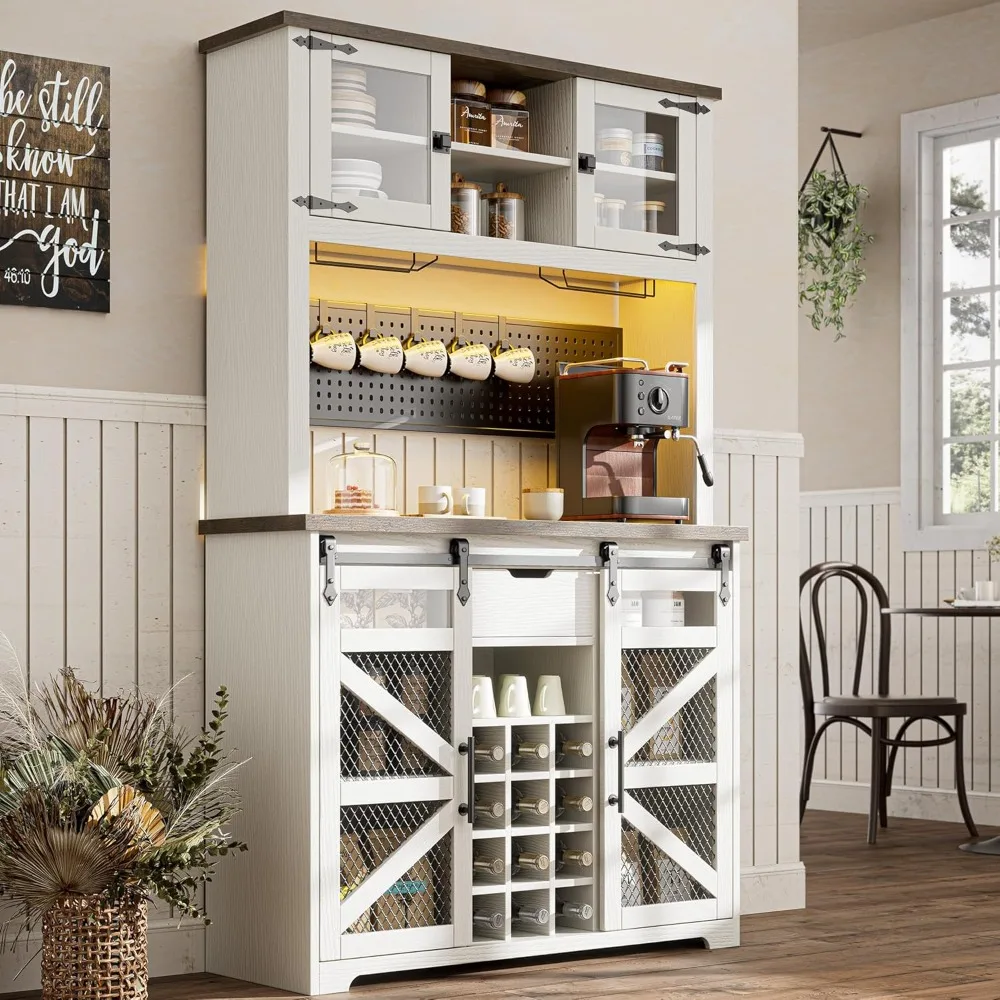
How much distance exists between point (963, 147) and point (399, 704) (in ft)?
13.7

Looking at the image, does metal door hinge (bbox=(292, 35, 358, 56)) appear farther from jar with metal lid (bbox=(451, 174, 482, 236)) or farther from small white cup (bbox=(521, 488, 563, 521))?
small white cup (bbox=(521, 488, 563, 521))

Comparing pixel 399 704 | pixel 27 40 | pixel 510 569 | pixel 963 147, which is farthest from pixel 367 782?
pixel 963 147

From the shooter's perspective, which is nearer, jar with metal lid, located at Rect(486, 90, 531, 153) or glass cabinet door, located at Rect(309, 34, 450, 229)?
glass cabinet door, located at Rect(309, 34, 450, 229)

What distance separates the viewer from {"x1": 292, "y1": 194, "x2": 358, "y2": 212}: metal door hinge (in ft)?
13.1

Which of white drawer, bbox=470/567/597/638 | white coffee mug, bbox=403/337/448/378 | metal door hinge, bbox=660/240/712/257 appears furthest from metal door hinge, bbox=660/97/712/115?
white drawer, bbox=470/567/597/638

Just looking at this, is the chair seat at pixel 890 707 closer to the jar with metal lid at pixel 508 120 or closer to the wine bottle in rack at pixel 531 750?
the wine bottle in rack at pixel 531 750

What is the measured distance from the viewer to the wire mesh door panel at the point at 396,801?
12.8 ft

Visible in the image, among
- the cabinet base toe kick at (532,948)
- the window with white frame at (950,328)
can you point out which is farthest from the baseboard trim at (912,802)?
the cabinet base toe kick at (532,948)

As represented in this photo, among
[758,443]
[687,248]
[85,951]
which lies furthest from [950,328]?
[85,951]

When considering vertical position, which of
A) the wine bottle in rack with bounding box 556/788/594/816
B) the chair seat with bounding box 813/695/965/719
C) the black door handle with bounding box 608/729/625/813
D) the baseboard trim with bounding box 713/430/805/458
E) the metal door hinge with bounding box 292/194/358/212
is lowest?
the chair seat with bounding box 813/695/965/719

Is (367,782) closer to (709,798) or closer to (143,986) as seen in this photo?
(143,986)

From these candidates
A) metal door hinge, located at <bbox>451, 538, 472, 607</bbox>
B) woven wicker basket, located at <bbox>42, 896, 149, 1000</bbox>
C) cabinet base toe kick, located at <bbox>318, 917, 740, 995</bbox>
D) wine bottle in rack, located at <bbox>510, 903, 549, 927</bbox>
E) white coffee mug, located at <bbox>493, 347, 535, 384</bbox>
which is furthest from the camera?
white coffee mug, located at <bbox>493, 347, 535, 384</bbox>

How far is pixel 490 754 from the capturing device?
414cm

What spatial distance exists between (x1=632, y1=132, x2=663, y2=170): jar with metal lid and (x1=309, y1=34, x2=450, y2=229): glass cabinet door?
23.9 inches
